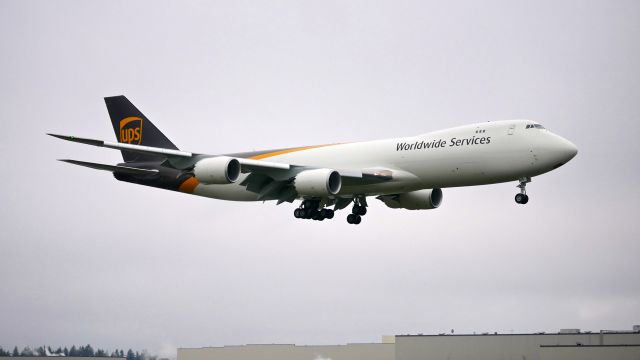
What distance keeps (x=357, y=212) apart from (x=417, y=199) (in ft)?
13.6

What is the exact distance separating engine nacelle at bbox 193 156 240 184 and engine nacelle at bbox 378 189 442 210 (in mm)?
12558

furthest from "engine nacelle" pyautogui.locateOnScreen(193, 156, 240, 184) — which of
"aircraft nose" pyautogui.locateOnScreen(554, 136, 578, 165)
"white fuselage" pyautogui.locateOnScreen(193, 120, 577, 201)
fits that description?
"aircraft nose" pyautogui.locateOnScreen(554, 136, 578, 165)

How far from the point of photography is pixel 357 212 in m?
66.9

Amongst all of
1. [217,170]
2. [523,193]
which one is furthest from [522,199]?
[217,170]

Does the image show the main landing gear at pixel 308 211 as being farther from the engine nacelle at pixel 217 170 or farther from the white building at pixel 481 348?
the white building at pixel 481 348

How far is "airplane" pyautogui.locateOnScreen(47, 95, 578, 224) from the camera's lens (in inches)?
2176

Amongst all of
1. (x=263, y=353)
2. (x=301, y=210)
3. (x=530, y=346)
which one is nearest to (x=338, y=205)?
(x=301, y=210)

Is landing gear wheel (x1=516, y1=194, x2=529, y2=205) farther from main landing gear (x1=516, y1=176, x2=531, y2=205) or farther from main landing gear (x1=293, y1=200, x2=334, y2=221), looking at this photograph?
main landing gear (x1=293, y1=200, x2=334, y2=221)

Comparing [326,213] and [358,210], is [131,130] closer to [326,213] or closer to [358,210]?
[326,213]

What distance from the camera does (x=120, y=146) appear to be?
57.9m

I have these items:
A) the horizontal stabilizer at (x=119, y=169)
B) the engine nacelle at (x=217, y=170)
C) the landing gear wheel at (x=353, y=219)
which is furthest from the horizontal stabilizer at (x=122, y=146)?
the landing gear wheel at (x=353, y=219)

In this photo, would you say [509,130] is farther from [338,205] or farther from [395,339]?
[395,339]

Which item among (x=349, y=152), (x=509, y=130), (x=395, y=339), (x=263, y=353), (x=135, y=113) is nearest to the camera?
(x=509, y=130)

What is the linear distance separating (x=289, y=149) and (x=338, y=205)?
5.09 meters
